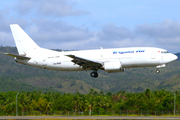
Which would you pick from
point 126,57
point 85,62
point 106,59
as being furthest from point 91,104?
point 126,57

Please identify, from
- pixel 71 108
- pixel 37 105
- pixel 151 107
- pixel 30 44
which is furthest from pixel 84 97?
pixel 30 44

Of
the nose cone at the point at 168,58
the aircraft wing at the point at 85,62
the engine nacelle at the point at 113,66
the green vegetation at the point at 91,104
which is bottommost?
the green vegetation at the point at 91,104

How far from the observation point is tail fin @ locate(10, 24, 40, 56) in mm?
58334

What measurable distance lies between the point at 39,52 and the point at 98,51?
12.0 meters

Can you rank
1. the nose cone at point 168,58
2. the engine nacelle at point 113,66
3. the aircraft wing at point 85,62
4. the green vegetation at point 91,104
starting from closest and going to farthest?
the aircraft wing at point 85,62
the engine nacelle at point 113,66
the nose cone at point 168,58
the green vegetation at point 91,104

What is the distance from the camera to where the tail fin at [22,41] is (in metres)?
58.3

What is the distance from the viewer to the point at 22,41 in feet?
194

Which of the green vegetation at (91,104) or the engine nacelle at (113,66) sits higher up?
the engine nacelle at (113,66)

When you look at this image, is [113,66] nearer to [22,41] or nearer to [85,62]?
[85,62]

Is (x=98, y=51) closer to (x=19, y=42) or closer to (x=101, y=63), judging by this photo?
(x=101, y=63)

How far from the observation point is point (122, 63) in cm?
5212

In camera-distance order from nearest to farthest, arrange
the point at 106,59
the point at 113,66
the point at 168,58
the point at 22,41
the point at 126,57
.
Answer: the point at 113,66
the point at 126,57
the point at 168,58
the point at 106,59
the point at 22,41

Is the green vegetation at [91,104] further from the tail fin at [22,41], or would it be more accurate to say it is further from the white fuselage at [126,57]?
the white fuselage at [126,57]

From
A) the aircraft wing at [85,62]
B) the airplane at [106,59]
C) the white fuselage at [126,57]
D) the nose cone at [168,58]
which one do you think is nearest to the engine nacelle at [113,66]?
the airplane at [106,59]
